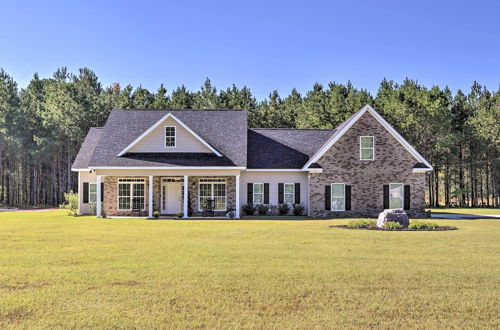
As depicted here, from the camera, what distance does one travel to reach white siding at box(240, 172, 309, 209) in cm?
3136

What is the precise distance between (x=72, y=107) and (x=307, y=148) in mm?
30862

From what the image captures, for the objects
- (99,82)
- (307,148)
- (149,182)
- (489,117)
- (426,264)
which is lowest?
(426,264)

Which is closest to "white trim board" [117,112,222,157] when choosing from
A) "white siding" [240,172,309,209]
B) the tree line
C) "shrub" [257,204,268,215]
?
"white siding" [240,172,309,209]

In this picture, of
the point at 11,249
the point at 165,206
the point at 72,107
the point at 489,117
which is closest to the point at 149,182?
the point at 165,206

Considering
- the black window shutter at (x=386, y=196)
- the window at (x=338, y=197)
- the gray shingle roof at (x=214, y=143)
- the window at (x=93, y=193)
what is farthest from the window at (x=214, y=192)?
the black window shutter at (x=386, y=196)

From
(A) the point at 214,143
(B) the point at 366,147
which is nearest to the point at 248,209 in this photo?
(A) the point at 214,143

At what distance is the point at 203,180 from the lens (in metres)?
30.8

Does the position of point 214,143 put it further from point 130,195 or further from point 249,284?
point 249,284

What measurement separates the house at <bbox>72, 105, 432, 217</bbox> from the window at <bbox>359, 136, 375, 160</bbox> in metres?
0.06

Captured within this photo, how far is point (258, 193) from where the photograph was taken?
103ft

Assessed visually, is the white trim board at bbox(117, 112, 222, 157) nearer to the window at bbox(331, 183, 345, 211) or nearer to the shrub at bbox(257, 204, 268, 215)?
the shrub at bbox(257, 204, 268, 215)

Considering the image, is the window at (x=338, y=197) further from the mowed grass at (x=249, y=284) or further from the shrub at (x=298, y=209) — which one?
the mowed grass at (x=249, y=284)

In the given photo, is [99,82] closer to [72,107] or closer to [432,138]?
[72,107]

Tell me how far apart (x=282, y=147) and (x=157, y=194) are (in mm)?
8812
